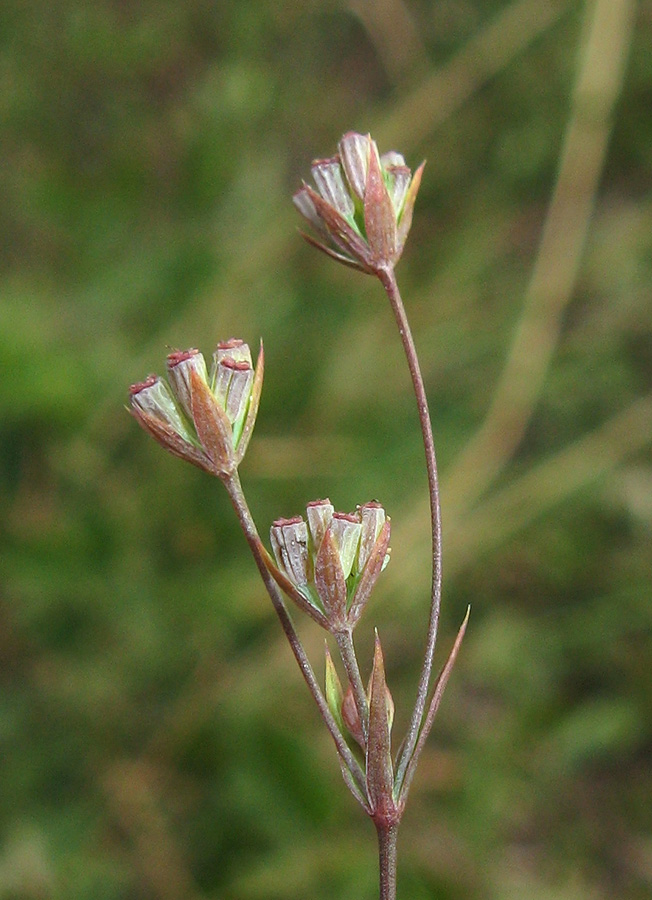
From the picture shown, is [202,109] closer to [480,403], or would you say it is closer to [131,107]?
[131,107]

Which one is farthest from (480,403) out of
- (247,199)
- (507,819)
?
(507,819)

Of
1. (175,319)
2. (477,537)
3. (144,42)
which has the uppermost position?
(144,42)

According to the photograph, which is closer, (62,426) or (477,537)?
(62,426)

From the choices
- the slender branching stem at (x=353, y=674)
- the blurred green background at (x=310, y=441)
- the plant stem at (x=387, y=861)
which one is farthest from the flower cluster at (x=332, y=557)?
the blurred green background at (x=310, y=441)

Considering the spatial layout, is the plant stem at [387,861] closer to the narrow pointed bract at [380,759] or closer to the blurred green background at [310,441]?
the narrow pointed bract at [380,759]

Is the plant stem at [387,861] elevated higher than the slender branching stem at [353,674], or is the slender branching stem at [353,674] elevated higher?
the slender branching stem at [353,674]

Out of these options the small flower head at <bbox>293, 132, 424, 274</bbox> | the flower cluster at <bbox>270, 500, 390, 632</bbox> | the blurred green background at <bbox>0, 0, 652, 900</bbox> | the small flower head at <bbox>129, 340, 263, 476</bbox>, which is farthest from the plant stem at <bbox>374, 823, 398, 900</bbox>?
the blurred green background at <bbox>0, 0, 652, 900</bbox>

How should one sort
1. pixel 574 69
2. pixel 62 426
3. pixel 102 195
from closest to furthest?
1. pixel 62 426
2. pixel 102 195
3. pixel 574 69
